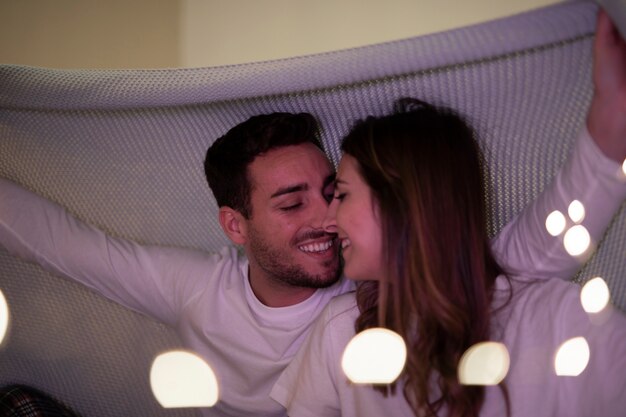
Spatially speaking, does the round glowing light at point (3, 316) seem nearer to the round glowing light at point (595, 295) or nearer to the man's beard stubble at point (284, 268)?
the man's beard stubble at point (284, 268)

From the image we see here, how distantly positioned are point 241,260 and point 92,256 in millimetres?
290

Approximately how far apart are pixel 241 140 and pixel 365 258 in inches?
13.2

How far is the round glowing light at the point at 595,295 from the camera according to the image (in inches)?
31.2

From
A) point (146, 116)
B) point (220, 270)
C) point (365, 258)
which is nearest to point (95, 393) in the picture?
point (220, 270)

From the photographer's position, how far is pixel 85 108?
979mm

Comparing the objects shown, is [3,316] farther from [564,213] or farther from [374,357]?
[564,213]

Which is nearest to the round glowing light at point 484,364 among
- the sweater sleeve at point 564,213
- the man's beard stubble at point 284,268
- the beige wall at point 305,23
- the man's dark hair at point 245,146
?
the sweater sleeve at point 564,213

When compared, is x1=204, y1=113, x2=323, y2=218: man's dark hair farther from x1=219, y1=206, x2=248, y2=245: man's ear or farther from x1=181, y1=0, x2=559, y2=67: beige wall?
x1=181, y1=0, x2=559, y2=67: beige wall

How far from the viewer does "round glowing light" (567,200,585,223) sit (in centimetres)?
78

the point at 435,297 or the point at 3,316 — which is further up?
the point at 3,316

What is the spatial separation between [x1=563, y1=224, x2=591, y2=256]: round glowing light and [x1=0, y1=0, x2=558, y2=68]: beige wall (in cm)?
95

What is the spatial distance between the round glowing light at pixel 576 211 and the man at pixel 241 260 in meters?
0.11

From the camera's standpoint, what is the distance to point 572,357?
2.47 feet

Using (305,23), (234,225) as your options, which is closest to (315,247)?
(234,225)
